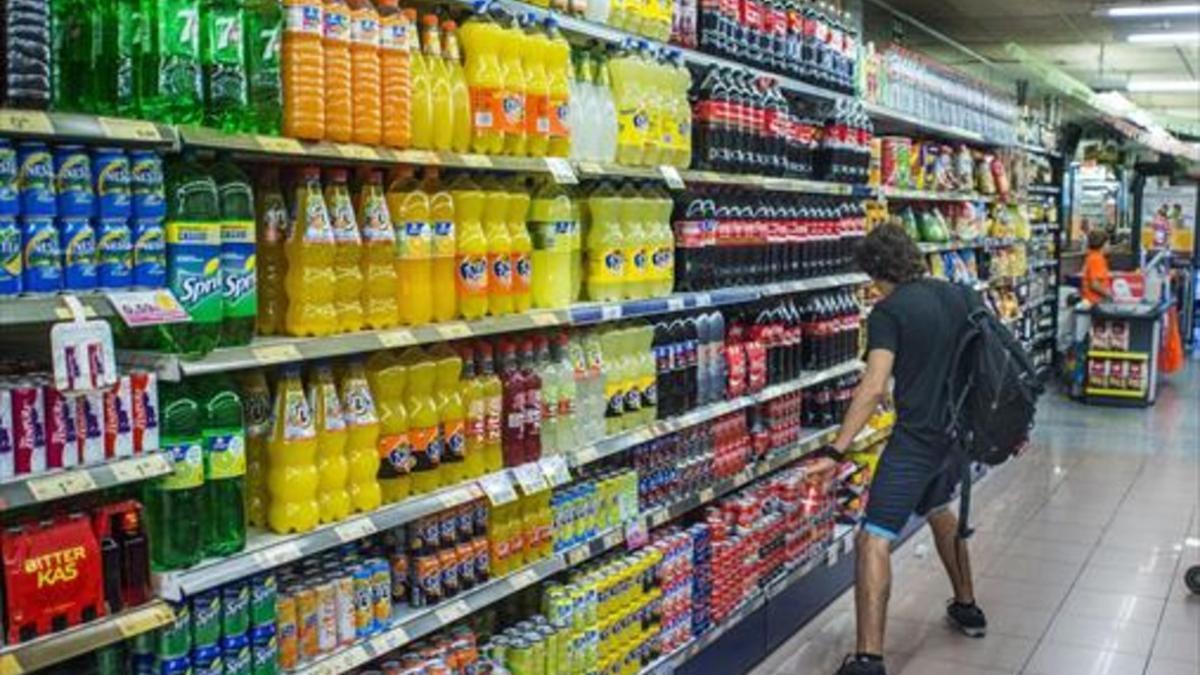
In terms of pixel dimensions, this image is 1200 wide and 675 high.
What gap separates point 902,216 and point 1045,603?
8.94 ft

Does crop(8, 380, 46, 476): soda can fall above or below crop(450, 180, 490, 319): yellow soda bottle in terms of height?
below

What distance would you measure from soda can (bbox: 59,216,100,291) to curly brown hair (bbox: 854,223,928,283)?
3.24 metres

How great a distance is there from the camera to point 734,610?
196 inches

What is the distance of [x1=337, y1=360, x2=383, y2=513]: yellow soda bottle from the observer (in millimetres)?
3125

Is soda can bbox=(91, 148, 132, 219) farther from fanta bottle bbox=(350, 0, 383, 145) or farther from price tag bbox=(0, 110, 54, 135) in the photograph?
fanta bottle bbox=(350, 0, 383, 145)

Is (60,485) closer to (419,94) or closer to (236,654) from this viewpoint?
(236,654)

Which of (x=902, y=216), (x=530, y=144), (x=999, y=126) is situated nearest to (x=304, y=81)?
(x=530, y=144)

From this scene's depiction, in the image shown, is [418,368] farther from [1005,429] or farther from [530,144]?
[1005,429]

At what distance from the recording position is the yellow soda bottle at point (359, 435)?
3125mm

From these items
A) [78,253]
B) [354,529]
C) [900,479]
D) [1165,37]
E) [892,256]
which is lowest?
[900,479]

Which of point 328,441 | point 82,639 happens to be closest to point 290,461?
point 328,441

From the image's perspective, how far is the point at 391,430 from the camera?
3264mm

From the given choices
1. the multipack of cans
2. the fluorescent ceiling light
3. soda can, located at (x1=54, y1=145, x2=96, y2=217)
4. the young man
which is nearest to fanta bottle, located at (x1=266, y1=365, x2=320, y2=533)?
the multipack of cans

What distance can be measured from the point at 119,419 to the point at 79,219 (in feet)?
1.33
